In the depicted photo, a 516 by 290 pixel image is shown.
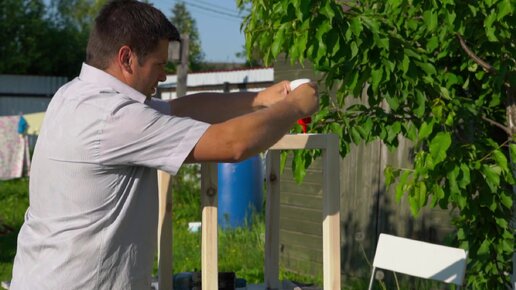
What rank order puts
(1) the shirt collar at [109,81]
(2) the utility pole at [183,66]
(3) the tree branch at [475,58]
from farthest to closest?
(2) the utility pole at [183,66], (3) the tree branch at [475,58], (1) the shirt collar at [109,81]

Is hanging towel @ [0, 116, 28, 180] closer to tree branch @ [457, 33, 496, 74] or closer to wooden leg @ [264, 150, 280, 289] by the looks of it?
tree branch @ [457, 33, 496, 74]

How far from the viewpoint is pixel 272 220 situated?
10.8 feet

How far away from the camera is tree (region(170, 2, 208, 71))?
3406cm

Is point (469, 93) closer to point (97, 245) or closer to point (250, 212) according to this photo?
point (97, 245)

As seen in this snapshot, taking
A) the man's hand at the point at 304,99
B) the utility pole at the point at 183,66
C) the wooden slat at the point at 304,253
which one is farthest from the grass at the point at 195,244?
the man's hand at the point at 304,99

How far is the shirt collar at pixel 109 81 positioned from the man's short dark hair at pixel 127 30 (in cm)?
2

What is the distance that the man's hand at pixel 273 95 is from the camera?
2.89 metres

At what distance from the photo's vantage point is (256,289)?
341 centimetres

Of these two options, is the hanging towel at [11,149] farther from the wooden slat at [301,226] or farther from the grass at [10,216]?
the wooden slat at [301,226]

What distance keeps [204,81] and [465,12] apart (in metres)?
9.02

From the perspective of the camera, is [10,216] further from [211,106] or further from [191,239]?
[211,106]

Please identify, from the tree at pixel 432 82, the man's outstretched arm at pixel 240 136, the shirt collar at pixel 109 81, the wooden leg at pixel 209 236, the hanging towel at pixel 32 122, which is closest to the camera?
the man's outstretched arm at pixel 240 136

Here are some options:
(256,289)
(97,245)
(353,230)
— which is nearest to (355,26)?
(256,289)

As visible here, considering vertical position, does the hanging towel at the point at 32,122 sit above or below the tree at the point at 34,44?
below
